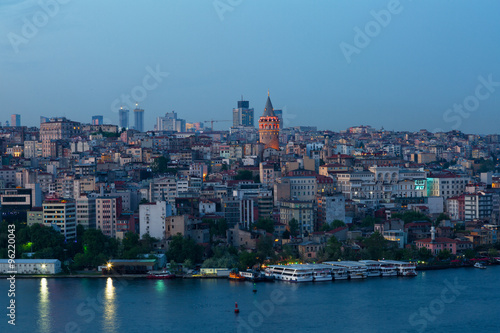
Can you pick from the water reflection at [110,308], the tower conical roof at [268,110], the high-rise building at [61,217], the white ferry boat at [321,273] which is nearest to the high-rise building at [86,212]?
the high-rise building at [61,217]

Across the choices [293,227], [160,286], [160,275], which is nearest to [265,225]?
[293,227]

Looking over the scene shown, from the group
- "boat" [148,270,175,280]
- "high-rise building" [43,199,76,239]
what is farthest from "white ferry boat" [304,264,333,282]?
"high-rise building" [43,199,76,239]

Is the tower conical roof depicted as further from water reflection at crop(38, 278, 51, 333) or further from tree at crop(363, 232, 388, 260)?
water reflection at crop(38, 278, 51, 333)

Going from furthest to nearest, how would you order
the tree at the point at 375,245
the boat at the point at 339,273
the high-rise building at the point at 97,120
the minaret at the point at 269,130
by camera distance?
the high-rise building at the point at 97,120 → the minaret at the point at 269,130 → the tree at the point at 375,245 → the boat at the point at 339,273

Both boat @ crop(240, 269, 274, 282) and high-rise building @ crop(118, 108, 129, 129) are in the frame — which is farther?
high-rise building @ crop(118, 108, 129, 129)

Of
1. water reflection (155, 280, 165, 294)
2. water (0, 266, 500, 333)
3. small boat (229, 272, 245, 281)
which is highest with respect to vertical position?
small boat (229, 272, 245, 281)

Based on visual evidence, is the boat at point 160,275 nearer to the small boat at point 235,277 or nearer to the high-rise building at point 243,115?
the small boat at point 235,277
